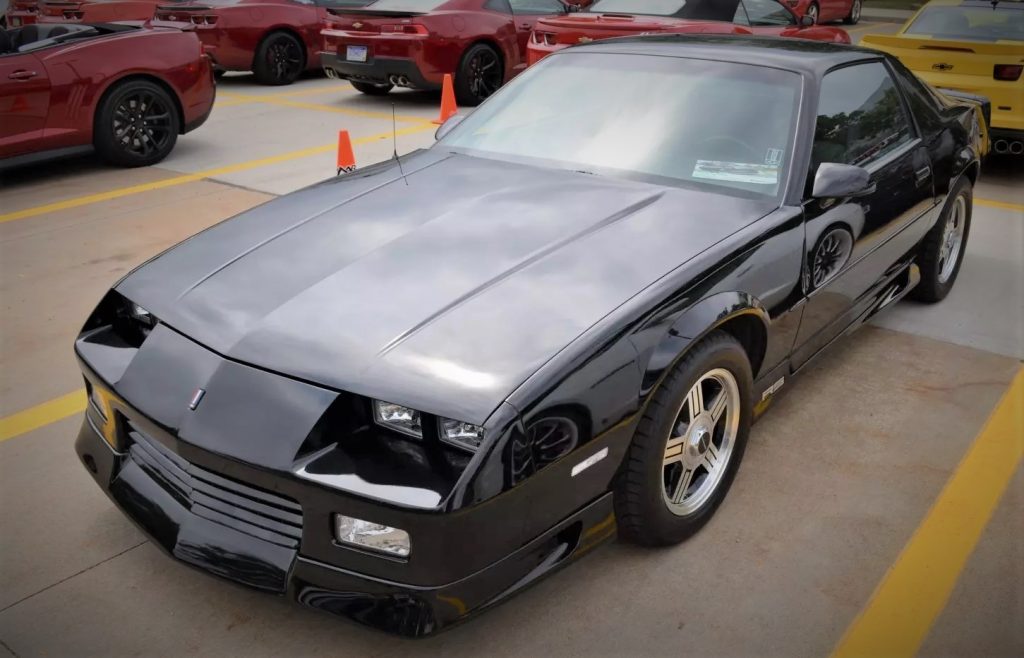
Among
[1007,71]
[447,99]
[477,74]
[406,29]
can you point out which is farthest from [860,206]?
[477,74]

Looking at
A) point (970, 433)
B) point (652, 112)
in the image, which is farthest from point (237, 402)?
point (970, 433)

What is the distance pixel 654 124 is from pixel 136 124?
18.3ft

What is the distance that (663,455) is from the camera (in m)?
2.67

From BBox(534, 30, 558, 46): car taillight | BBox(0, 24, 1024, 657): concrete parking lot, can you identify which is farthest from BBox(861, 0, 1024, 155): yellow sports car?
BBox(534, 30, 558, 46): car taillight

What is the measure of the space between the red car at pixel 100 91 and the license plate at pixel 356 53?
219 cm

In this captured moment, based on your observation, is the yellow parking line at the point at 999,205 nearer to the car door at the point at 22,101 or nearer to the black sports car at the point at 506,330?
the black sports car at the point at 506,330

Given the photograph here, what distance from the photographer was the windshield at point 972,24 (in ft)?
25.0

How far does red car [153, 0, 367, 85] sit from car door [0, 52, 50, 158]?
181 inches

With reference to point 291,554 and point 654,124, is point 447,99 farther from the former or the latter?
point 291,554

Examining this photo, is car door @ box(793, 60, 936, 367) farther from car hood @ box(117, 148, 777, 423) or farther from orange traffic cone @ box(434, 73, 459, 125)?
orange traffic cone @ box(434, 73, 459, 125)

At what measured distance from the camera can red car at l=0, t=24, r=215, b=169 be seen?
267 inches

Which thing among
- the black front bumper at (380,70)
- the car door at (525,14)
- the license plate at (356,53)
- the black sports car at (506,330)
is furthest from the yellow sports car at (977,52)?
the license plate at (356,53)

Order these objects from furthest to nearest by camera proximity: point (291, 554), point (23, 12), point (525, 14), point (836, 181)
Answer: point (23, 12) → point (525, 14) → point (836, 181) → point (291, 554)

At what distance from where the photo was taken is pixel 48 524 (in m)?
3.05
